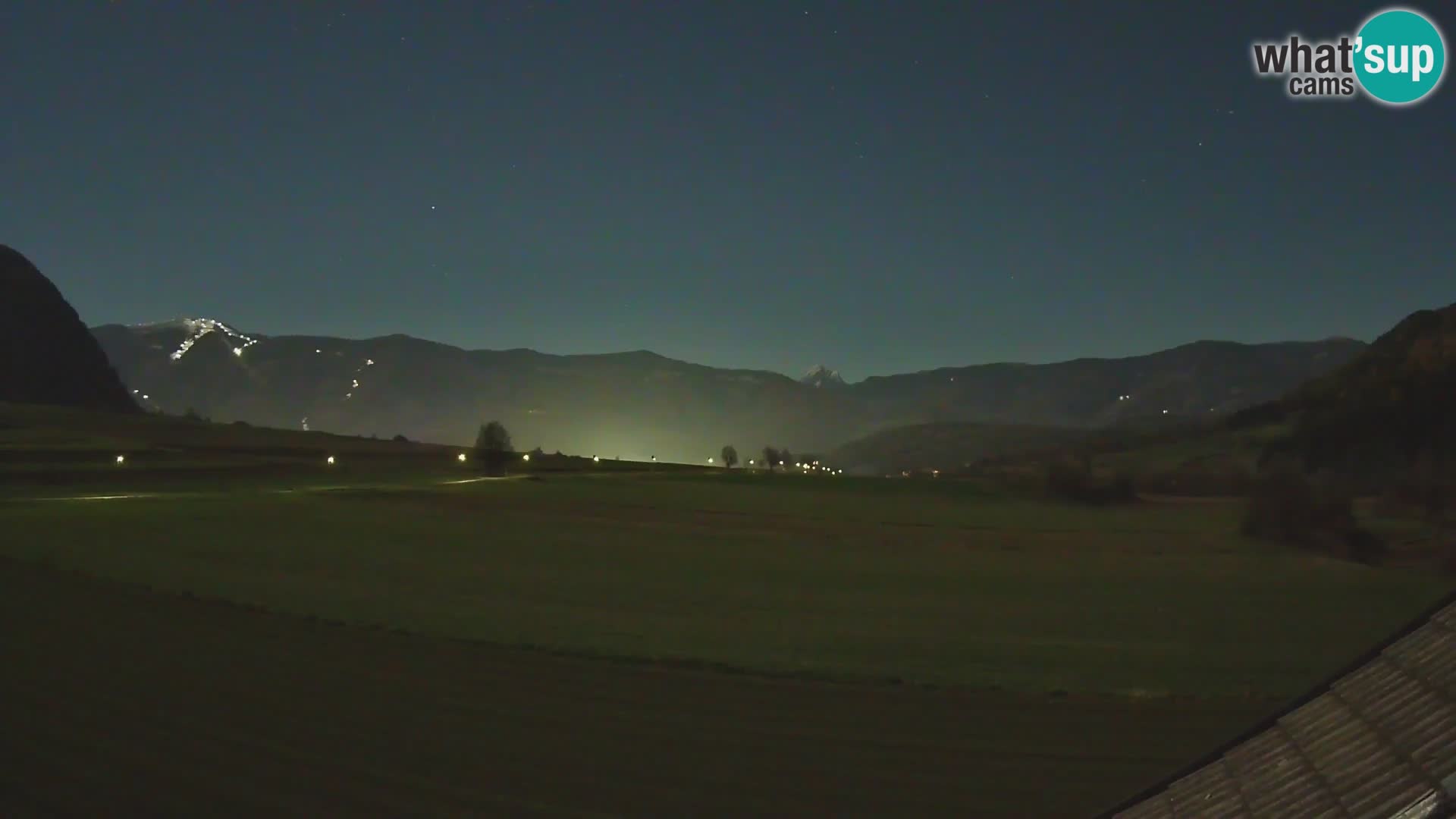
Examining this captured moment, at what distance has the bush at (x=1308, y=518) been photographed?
41156 millimetres

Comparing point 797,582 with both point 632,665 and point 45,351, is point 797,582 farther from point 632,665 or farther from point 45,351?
point 45,351

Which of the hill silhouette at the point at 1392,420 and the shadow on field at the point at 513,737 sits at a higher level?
the hill silhouette at the point at 1392,420

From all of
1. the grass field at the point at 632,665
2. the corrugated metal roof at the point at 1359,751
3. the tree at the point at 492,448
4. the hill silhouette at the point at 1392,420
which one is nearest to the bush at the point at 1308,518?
the grass field at the point at 632,665

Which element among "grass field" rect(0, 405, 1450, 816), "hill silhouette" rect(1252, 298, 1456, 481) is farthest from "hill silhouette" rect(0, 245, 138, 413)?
"hill silhouette" rect(1252, 298, 1456, 481)

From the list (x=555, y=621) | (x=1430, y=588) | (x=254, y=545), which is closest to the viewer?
(x=555, y=621)

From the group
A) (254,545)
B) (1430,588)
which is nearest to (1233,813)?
(1430,588)

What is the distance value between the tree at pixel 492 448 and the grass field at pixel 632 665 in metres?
47.8

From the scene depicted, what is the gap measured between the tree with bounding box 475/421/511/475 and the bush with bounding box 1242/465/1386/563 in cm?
6157

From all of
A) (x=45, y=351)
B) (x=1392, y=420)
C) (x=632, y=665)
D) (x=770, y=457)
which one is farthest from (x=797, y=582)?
(x=45, y=351)

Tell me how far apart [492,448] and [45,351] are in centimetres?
10394

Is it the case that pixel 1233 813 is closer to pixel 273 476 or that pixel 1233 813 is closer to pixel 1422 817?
pixel 1422 817

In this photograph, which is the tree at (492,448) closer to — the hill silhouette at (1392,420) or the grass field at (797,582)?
the grass field at (797,582)

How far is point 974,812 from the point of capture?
10.1 metres

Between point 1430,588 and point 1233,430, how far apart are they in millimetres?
77125
